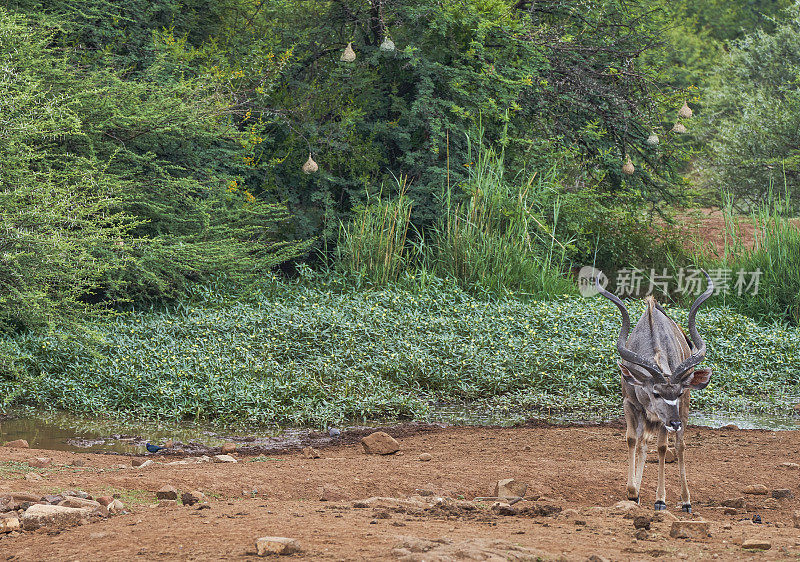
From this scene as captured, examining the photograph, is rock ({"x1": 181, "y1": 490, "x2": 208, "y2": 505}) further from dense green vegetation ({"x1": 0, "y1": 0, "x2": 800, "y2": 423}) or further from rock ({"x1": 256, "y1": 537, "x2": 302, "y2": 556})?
dense green vegetation ({"x1": 0, "y1": 0, "x2": 800, "y2": 423})

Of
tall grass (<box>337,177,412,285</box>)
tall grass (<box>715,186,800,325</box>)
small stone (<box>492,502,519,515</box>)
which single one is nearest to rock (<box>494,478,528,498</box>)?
small stone (<box>492,502,519,515</box>)

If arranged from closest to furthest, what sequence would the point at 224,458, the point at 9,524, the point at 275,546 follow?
the point at 275,546 → the point at 9,524 → the point at 224,458

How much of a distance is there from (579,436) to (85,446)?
4.14 metres

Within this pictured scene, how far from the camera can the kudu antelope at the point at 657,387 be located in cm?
491

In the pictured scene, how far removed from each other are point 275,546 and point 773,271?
37.5 feet

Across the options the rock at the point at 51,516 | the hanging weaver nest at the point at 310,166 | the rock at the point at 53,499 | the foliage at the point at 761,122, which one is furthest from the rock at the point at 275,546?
the foliage at the point at 761,122

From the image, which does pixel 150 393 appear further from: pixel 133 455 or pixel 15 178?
pixel 15 178

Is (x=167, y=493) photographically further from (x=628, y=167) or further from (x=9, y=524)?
(x=628, y=167)

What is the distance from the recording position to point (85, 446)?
23.1 feet

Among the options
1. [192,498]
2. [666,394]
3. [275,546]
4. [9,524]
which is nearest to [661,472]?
[666,394]

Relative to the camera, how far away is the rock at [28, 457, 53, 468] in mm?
5660

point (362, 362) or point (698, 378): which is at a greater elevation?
point (698, 378)

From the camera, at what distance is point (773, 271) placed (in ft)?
42.4

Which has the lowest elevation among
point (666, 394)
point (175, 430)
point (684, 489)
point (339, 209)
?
point (175, 430)
